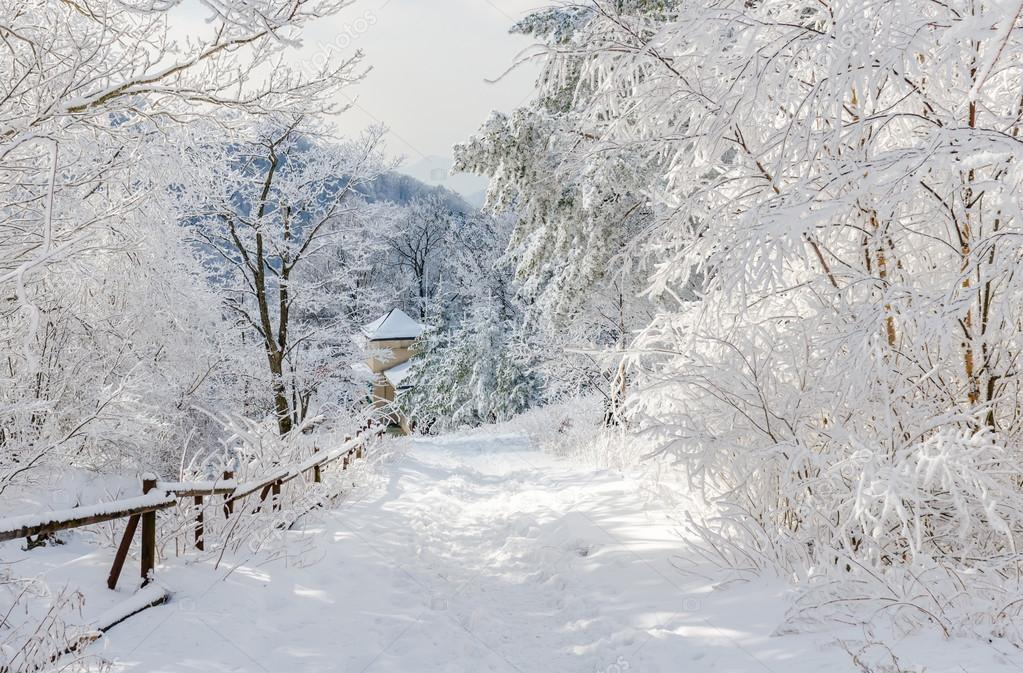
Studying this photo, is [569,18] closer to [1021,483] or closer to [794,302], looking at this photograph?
[794,302]

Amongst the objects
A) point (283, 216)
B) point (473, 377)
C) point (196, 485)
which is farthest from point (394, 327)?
point (196, 485)

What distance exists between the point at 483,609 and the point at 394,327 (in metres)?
38.3

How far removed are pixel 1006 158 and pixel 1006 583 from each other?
2240 millimetres

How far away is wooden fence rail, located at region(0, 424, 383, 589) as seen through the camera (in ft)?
11.3

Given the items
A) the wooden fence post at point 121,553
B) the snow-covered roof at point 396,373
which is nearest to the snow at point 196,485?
the wooden fence post at point 121,553

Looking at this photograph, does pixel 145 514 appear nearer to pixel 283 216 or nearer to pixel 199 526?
pixel 199 526

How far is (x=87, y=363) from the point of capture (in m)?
8.92

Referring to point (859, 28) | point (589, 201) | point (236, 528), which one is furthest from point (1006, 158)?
point (589, 201)

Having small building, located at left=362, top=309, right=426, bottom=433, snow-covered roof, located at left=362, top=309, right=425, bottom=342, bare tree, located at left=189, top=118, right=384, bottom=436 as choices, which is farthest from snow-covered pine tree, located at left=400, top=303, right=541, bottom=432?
bare tree, located at left=189, top=118, right=384, bottom=436

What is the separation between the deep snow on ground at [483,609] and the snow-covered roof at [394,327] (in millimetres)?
34615

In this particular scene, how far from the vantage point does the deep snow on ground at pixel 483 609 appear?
356 cm

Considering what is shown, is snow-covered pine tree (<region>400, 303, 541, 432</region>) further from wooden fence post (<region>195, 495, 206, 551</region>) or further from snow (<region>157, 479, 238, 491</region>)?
wooden fence post (<region>195, 495, 206, 551</region>)

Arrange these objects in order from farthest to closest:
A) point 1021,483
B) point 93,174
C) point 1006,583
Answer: point 93,174 → point 1021,483 → point 1006,583

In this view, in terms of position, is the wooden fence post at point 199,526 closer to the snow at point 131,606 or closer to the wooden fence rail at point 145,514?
the wooden fence rail at point 145,514
